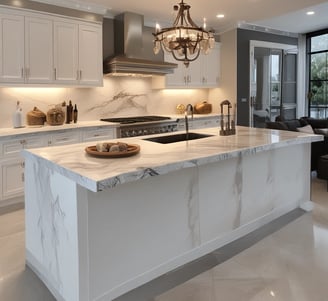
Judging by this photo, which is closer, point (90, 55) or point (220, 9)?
point (90, 55)

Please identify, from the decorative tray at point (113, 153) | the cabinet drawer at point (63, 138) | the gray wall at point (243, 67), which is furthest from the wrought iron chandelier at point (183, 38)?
the gray wall at point (243, 67)

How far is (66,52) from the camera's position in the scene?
4.71 m

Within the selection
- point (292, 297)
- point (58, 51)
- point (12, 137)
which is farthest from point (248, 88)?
point (292, 297)

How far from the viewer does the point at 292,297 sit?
225 centimetres

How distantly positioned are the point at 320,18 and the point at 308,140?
4.38m

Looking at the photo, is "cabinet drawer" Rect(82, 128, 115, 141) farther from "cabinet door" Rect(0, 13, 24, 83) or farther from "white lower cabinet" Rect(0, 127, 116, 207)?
"cabinet door" Rect(0, 13, 24, 83)

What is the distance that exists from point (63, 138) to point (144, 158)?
2.45 meters

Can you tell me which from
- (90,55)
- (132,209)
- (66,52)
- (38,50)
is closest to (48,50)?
(38,50)

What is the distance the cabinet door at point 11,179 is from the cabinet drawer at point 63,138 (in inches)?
18.4

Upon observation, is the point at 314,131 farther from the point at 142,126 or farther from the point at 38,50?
the point at 38,50

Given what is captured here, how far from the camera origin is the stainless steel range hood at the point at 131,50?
16.9 ft

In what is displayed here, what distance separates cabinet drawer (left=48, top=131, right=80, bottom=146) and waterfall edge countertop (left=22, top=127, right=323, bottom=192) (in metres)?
1.62

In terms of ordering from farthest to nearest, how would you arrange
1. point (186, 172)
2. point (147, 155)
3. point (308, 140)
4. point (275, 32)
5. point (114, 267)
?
1. point (275, 32)
2. point (308, 140)
3. point (186, 172)
4. point (147, 155)
5. point (114, 267)

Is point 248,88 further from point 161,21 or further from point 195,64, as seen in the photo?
point 161,21
